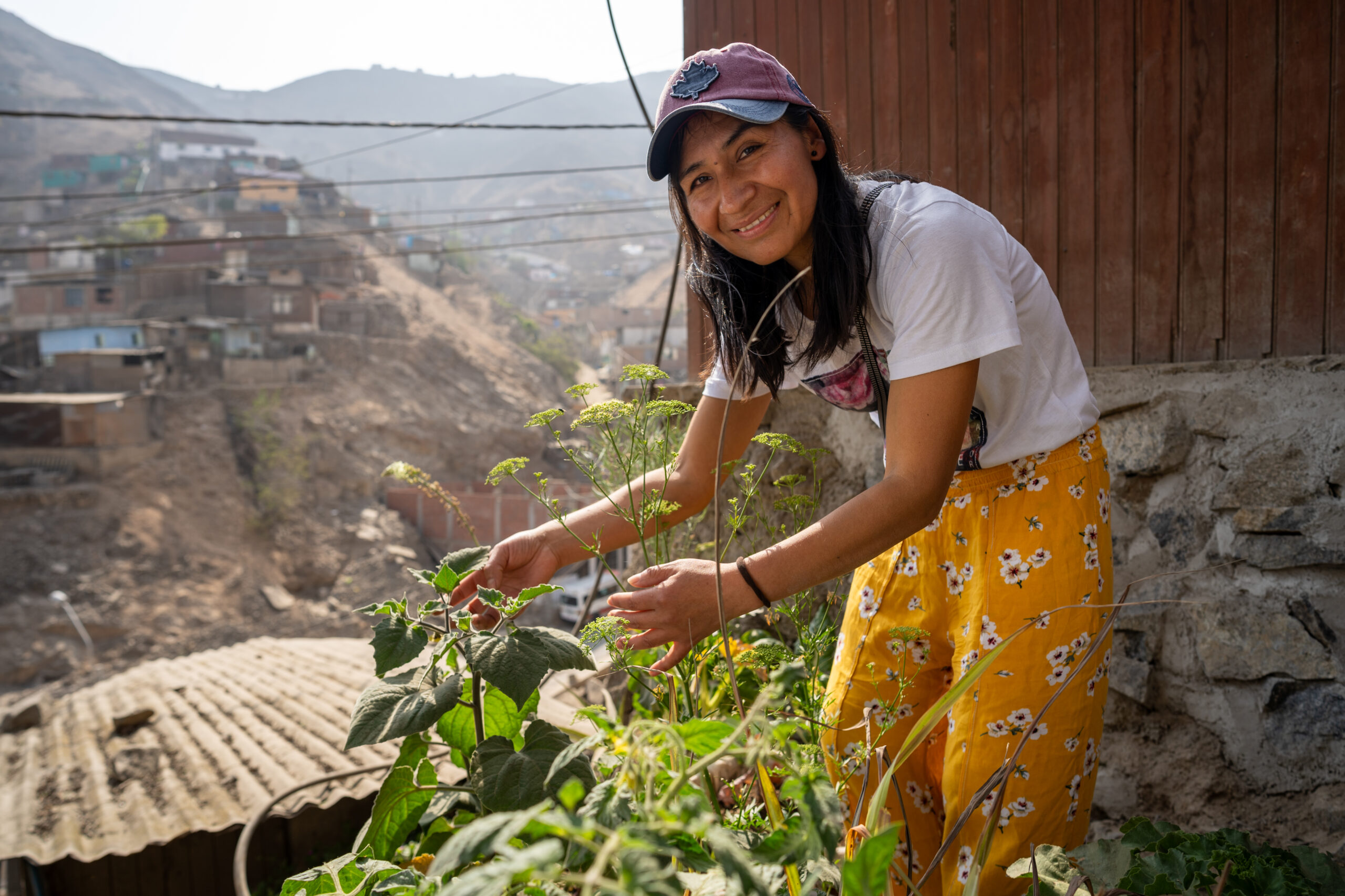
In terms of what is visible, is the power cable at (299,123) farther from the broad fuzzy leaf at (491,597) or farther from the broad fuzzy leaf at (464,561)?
the broad fuzzy leaf at (491,597)

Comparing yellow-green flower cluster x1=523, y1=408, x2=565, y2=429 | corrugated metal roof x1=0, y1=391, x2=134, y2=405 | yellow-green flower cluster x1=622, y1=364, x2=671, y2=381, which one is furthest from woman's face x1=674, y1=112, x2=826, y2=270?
corrugated metal roof x1=0, y1=391, x2=134, y2=405

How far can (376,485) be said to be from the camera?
30219mm

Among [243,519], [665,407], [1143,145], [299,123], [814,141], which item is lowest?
[243,519]

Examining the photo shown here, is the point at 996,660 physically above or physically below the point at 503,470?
below

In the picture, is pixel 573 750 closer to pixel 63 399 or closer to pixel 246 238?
pixel 63 399

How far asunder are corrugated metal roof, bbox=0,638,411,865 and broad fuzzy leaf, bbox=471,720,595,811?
2.14 m

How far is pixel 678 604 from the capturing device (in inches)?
33.8

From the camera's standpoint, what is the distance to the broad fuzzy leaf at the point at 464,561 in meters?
1.07

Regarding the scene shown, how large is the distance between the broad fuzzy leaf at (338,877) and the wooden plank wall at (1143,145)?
1.91 m

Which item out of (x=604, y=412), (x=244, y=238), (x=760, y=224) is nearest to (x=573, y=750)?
(x=604, y=412)

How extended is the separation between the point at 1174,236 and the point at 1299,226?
0.83 feet

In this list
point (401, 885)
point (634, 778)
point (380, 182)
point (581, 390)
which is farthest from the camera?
point (380, 182)

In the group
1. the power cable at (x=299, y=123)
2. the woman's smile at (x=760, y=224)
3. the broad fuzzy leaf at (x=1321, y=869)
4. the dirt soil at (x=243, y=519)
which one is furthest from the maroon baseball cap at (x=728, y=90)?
the dirt soil at (x=243, y=519)

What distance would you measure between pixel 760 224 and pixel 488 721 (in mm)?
762
